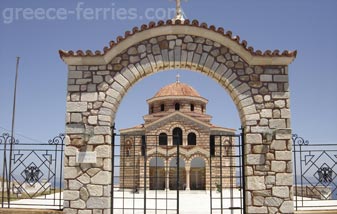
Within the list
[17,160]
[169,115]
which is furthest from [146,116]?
[17,160]

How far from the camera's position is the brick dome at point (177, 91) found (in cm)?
3238

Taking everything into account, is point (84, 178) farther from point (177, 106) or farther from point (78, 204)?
point (177, 106)

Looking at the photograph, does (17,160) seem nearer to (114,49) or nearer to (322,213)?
(114,49)

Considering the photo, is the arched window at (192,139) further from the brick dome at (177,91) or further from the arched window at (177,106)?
the brick dome at (177,91)

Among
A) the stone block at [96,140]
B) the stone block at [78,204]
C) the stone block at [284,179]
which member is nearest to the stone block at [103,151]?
the stone block at [96,140]

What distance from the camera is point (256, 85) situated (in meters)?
7.11

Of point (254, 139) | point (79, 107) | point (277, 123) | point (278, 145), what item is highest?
point (79, 107)

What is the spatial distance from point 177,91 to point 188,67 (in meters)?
25.2

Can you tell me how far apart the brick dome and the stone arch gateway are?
81.5 feet

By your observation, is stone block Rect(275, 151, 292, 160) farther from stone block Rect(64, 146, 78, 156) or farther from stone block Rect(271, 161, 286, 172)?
stone block Rect(64, 146, 78, 156)

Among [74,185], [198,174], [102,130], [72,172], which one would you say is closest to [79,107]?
[102,130]

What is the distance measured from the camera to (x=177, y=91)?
107 ft

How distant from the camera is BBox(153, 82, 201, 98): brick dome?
106ft

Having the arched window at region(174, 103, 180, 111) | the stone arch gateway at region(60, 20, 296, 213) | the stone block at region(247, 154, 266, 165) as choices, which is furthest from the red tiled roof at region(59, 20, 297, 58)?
the arched window at region(174, 103, 180, 111)
